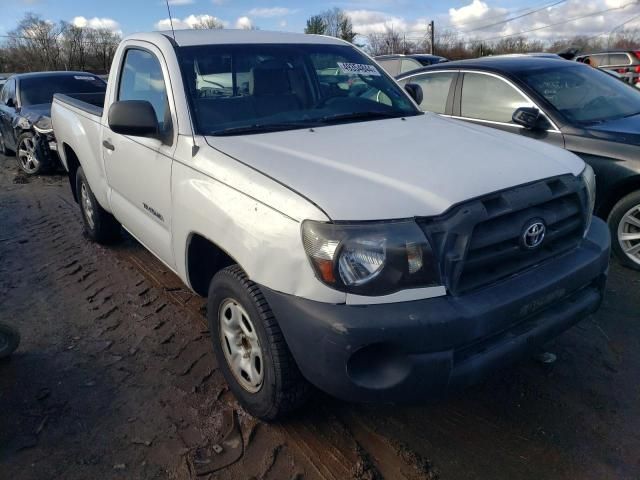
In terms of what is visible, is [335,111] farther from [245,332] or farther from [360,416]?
[360,416]

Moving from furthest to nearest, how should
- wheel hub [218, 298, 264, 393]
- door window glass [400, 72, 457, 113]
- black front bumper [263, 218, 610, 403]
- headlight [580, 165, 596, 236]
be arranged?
door window glass [400, 72, 457, 113]
headlight [580, 165, 596, 236]
wheel hub [218, 298, 264, 393]
black front bumper [263, 218, 610, 403]

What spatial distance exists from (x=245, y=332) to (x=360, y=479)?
83cm

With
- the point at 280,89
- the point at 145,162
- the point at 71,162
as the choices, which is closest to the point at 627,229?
the point at 280,89

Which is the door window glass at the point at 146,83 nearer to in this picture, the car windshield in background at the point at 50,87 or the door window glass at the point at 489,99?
the door window glass at the point at 489,99

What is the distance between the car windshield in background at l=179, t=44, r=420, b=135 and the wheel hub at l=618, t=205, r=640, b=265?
2.03 meters

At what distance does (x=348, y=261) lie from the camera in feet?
6.59

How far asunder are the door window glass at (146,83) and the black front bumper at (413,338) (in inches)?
63.0

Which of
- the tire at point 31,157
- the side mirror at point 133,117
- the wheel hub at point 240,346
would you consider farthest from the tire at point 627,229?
the tire at point 31,157

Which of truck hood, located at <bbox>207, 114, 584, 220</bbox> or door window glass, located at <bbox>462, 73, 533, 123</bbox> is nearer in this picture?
truck hood, located at <bbox>207, 114, 584, 220</bbox>

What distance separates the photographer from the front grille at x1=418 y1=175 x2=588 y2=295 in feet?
6.78

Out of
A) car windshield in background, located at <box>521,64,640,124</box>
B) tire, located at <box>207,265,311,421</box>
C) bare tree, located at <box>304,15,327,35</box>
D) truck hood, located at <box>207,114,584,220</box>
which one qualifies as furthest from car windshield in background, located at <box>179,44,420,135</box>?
bare tree, located at <box>304,15,327,35</box>

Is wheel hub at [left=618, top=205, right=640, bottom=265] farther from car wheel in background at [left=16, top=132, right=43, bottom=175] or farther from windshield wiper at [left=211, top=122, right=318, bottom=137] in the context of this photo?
car wheel in background at [left=16, top=132, right=43, bottom=175]

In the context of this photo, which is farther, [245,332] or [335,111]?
[335,111]

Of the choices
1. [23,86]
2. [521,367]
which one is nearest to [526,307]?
[521,367]
